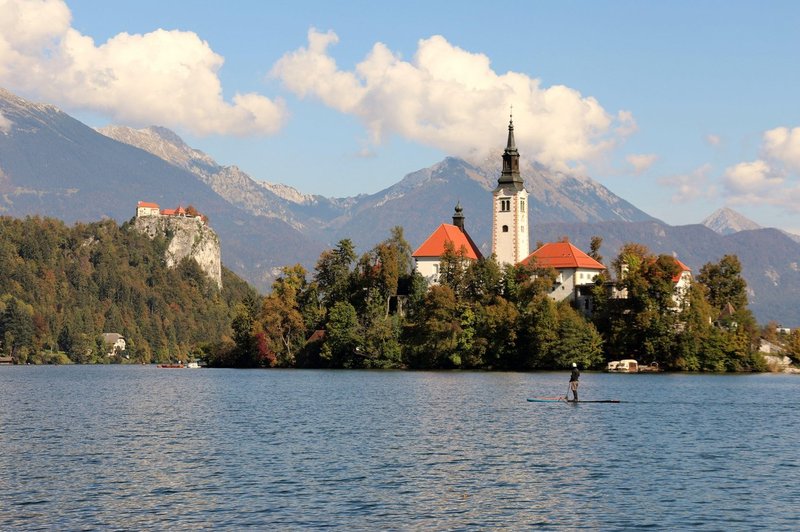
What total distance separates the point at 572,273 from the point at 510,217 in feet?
62.1

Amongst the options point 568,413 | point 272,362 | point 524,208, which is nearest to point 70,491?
point 568,413

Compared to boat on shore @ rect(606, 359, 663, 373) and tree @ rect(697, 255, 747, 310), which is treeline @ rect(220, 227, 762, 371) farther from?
boat on shore @ rect(606, 359, 663, 373)

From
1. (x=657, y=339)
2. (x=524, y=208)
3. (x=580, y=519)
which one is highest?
(x=524, y=208)

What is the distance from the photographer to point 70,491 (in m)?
41.5

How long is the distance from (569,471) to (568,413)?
27.2 m

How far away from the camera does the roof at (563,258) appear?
164m

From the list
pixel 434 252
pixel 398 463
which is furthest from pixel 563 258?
pixel 398 463

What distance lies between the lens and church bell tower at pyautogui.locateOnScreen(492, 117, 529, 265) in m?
178

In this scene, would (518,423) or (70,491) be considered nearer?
(70,491)

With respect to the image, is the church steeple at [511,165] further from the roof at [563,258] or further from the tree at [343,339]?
the tree at [343,339]

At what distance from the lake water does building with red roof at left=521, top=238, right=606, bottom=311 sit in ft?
239

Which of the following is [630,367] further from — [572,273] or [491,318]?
[572,273]

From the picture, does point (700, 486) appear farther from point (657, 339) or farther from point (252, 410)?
point (657, 339)

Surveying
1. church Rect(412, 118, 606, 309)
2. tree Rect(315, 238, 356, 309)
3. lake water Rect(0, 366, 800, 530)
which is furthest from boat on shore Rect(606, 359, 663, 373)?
lake water Rect(0, 366, 800, 530)
